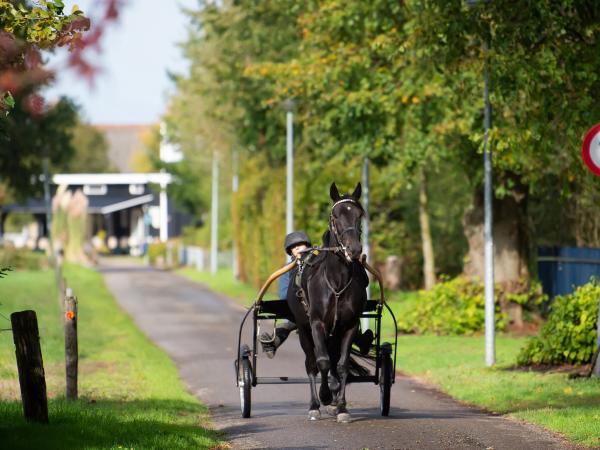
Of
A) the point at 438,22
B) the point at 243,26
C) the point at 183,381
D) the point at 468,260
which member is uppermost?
the point at 243,26

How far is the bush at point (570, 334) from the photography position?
61.0 feet

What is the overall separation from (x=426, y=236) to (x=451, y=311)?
37.3 feet

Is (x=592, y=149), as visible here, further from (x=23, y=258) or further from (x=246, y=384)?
(x=23, y=258)

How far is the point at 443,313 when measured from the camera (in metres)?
27.8

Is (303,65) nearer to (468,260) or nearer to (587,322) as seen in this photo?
(468,260)

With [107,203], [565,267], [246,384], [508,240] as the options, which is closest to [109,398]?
[246,384]

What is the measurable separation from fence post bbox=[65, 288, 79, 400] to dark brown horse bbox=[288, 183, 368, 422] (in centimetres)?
301

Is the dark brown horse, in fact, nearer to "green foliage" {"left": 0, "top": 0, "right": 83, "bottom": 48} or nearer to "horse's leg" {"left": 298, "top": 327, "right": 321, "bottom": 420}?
"horse's leg" {"left": 298, "top": 327, "right": 321, "bottom": 420}

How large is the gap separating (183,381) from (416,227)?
23720mm

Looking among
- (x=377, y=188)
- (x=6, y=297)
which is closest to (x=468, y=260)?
(x=377, y=188)

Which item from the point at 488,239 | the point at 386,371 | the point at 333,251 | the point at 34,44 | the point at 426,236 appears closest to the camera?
the point at 34,44

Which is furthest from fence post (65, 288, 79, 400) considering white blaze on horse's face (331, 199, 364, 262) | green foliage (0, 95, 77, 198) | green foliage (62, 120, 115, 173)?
green foliage (62, 120, 115, 173)

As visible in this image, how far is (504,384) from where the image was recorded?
57.6 ft

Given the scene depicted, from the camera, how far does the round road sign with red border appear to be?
46.9 ft
